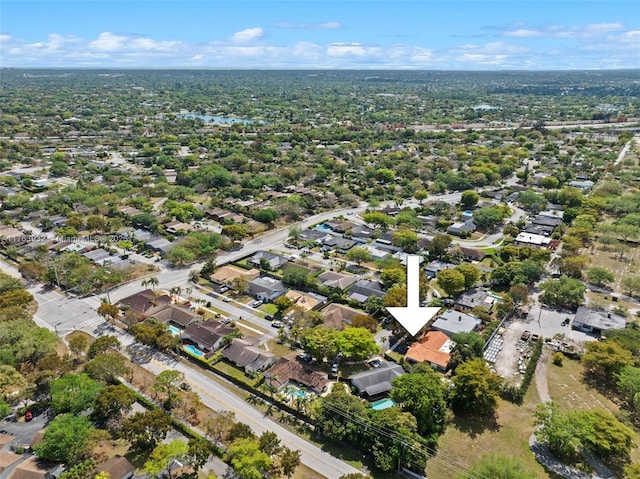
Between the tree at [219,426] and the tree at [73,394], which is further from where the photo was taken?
the tree at [73,394]

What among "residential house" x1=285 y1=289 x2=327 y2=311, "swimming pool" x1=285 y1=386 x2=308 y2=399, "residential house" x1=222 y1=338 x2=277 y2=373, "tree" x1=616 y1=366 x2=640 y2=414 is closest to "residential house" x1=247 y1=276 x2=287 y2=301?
"residential house" x1=285 y1=289 x2=327 y2=311

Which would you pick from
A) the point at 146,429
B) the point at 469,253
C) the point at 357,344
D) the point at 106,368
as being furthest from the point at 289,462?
the point at 469,253

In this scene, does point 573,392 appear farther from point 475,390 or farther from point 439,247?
point 439,247

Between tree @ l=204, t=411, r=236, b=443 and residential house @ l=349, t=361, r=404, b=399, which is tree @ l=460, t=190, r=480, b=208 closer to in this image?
Result: residential house @ l=349, t=361, r=404, b=399

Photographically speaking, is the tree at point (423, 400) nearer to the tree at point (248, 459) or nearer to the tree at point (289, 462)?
the tree at point (289, 462)

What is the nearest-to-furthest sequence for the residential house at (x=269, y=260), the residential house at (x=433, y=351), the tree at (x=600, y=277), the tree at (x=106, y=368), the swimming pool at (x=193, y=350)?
1. the tree at (x=106, y=368)
2. the residential house at (x=433, y=351)
3. the swimming pool at (x=193, y=350)
4. the tree at (x=600, y=277)
5. the residential house at (x=269, y=260)

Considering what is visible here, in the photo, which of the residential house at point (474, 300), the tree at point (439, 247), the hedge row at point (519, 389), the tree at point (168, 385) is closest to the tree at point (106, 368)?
the tree at point (168, 385)

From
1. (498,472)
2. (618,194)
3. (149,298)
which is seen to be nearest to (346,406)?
(498,472)
